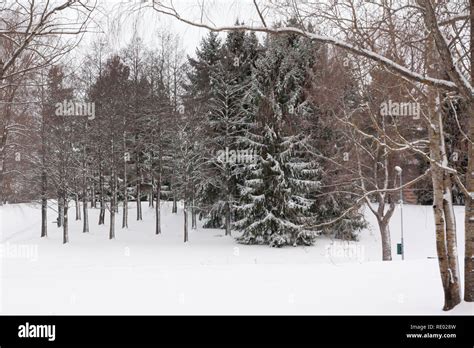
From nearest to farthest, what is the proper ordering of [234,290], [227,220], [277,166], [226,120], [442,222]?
1. [442,222]
2. [234,290]
3. [277,166]
4. [227,220]
5. [226,120]

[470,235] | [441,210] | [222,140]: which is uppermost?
[222,140]

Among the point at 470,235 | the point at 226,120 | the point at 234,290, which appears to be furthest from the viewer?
the point at 226,120

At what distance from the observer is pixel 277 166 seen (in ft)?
79.3

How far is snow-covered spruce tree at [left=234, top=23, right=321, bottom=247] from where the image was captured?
24.2 metres

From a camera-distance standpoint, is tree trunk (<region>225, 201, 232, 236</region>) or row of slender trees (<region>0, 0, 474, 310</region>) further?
tree trunk (<region>225, 201, 232, 236</region>)

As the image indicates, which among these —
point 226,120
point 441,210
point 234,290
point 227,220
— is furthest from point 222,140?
point 441,210

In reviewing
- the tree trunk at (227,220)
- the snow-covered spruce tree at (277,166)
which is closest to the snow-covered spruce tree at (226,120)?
the tree trunk at (227,220)

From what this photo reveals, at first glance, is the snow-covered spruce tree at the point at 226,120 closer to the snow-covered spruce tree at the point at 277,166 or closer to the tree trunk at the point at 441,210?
the snow-covered spruce tree at the point at 277,166

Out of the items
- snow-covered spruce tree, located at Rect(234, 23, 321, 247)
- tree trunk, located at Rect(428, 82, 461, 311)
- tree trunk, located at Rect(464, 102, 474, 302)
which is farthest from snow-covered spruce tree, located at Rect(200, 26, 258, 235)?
tree trunk, located at Rect(464, 102, 474, 302)

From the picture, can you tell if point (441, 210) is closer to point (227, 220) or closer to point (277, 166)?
point (277, 166)

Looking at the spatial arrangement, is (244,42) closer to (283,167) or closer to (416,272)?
(283,167)

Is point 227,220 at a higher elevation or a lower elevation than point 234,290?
higher

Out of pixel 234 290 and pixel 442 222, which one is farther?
pixel 234 290

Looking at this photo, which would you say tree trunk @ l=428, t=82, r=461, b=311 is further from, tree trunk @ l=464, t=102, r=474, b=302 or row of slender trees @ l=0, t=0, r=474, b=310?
row of slender trees @ l=0, t=0, r=474, b=310
